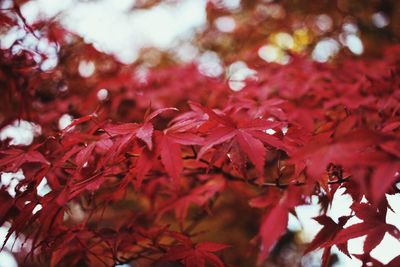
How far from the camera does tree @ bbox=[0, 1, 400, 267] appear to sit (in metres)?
0.94

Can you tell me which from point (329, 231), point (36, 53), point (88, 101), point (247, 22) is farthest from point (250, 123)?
point (247, 22)

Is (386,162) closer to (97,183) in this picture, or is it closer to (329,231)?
(329,231)

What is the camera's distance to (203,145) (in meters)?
0.95

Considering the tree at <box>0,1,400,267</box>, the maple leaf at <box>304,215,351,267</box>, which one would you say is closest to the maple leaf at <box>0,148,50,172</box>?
the tree at <box>0,1,400,267</box>

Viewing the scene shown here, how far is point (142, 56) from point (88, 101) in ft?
7.32

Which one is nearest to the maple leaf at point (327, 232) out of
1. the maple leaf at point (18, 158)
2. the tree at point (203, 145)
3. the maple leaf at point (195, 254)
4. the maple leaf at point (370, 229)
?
the tree at point (203, 145)

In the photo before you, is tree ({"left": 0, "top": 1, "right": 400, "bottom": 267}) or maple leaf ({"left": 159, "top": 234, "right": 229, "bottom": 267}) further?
maple leaf ({"left": 159, "top": 234, "right": 229, "bottom": 267})

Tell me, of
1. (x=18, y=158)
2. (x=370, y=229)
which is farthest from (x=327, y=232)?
(x=18, y=158)

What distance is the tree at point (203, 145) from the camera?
0.94 metres

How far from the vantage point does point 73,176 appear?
1052 mm

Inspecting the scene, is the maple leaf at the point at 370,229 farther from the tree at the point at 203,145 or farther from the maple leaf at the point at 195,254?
the maple leaf at the point at 195,254

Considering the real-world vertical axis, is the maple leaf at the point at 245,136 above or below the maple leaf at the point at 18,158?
above

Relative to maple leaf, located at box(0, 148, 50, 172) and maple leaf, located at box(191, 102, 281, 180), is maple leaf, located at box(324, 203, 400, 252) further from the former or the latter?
maple leaf, located at box(0, 148, 50, 172)

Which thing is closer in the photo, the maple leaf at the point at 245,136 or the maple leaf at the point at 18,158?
the maple leaf at the point at 245,136
